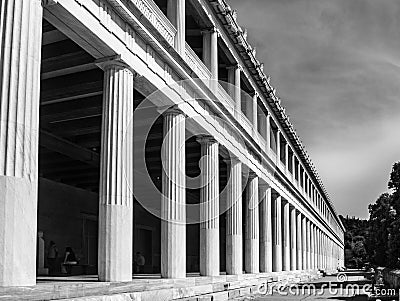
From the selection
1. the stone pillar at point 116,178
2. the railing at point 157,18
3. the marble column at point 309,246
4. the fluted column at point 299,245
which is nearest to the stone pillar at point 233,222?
the railing at point 157,18

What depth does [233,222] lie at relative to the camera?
28.8 meters

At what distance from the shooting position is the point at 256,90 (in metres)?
34.5

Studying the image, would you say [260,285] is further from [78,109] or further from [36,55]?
[36,55]

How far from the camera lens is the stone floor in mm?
11750

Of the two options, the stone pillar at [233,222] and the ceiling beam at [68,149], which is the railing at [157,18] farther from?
the ceiling beam at [68,149]

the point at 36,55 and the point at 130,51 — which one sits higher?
A: the point at 130,51

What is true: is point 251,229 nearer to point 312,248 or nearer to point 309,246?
point 309,246

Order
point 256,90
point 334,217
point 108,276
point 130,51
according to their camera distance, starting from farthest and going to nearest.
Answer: point 334,217
point 256,90
point 130,51
point 108,276

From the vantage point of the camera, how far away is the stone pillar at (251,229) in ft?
109

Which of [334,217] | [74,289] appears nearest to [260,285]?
[74,289]

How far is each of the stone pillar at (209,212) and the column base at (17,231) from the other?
13308mm

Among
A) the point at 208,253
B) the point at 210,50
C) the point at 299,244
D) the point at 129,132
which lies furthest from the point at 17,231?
the point at 299,244

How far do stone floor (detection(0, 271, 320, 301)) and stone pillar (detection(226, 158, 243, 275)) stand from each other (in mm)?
804

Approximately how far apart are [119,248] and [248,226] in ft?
60.1
